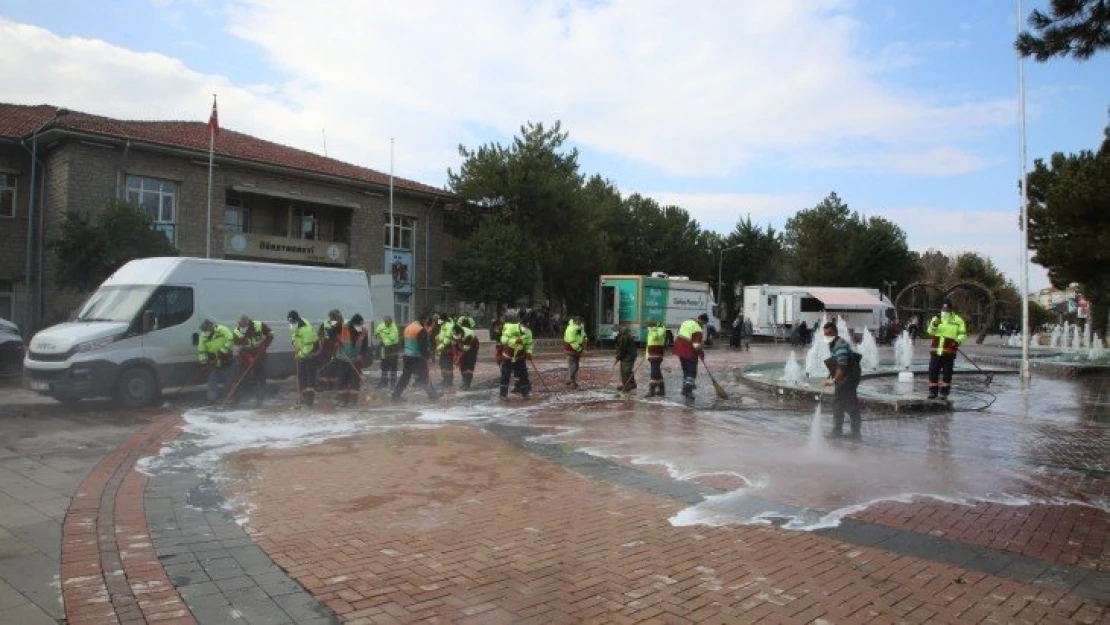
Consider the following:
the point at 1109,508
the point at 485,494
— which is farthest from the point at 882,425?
the point at 485,494

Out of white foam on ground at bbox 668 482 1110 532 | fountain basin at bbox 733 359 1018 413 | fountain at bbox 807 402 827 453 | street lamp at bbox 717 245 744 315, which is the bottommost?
white foam on ground at bbox 668 482 1110 532

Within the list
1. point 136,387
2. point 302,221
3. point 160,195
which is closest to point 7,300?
point 160,195

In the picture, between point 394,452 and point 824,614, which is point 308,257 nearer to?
point 394,452

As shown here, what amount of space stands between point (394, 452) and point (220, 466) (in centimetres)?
181

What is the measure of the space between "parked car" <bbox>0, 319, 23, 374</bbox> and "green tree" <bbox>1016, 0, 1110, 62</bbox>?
19679mm

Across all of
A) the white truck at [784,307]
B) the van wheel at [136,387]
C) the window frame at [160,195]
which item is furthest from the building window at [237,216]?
the white truck at [784,307]

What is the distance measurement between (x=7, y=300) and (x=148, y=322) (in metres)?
19.0

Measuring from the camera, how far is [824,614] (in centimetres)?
415

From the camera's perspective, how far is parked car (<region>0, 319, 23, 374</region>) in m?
17.0

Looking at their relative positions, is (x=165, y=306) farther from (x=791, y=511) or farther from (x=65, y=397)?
(x=791, y=511)

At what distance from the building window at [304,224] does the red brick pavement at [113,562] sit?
95.9 ft

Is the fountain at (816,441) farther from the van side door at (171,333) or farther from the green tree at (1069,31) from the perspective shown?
the van side door at (171,333)

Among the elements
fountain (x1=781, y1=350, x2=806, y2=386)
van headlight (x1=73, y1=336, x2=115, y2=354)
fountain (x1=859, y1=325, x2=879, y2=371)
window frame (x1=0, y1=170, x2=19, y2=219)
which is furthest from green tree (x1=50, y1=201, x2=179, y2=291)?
fountain (x1=859, y1=325, x2=879, y2=371)

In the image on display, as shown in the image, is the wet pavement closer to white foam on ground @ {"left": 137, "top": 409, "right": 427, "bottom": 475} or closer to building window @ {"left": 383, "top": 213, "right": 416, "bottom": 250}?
white foam on ground @ {"left": 137, "top": 409, "right": 427, "bottom": 475}
